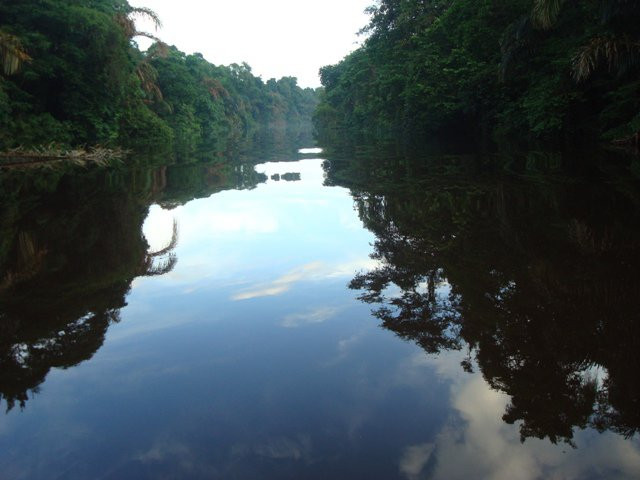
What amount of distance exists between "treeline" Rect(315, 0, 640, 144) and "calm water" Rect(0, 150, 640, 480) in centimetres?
846

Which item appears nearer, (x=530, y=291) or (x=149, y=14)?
(x=530, y=291)

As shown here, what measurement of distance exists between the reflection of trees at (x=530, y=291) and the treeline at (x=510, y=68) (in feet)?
25.9

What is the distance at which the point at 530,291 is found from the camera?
400 centimetres

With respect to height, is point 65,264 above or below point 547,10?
below

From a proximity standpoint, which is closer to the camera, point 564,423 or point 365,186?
point 564,423

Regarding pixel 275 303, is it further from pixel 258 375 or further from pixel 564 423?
pixel 564 423

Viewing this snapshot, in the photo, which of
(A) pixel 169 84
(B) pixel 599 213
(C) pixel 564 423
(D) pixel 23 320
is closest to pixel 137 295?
(D) pixel 23 320

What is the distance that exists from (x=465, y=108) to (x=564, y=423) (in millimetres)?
24327

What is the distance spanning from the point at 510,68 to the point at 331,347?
18.6m

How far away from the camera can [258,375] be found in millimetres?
3010

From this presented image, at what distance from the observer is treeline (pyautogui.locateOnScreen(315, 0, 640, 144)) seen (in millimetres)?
13305

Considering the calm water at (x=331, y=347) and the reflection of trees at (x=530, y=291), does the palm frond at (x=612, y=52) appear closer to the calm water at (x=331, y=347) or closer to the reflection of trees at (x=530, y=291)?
the reflection of trees at (x=530, y=291)

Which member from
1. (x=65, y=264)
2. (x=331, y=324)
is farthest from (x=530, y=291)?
(x=65, y=264)

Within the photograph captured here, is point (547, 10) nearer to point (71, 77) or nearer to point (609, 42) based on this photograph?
point (609, 42)
